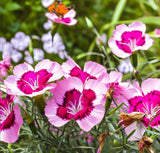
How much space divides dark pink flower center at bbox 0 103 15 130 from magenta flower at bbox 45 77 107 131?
7 cm

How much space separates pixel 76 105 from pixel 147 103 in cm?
16

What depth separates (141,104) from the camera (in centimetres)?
67

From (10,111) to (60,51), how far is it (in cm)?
118

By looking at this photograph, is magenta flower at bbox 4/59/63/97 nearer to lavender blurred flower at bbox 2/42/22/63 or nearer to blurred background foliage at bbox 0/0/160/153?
lavender blurred flower at bbox 2/42/22/63

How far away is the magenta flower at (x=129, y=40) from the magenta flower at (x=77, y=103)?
0.52 ft

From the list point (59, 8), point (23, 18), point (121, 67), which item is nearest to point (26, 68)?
point (59, 8)

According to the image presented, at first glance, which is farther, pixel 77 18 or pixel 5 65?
pixel 77 18

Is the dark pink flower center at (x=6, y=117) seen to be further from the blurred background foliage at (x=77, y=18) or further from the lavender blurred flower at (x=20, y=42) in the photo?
the blurred background foliage at (x=77, y=18)

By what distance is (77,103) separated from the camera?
621 millimetres

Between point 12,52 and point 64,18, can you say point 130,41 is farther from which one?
point 12,52

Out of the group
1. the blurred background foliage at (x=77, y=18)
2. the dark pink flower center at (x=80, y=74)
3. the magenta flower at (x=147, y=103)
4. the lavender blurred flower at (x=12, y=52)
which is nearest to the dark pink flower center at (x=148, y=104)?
the magenta flower at (x=147, y=103)

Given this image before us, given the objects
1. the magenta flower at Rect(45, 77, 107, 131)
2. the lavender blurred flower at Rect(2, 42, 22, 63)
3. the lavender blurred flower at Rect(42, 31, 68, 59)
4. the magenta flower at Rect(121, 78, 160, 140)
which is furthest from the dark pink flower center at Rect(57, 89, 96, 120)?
the lavender blurred flower at Rect(2, 42, 22, 63)

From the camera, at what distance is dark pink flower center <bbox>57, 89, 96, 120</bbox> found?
1.91 ft

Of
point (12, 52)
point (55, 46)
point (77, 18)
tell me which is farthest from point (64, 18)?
point (77, 18)
